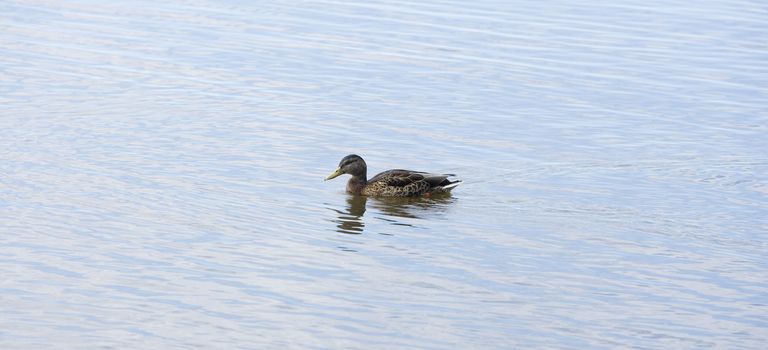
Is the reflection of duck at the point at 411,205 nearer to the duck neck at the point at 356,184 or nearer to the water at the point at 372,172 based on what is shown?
the water at the point at 372,172

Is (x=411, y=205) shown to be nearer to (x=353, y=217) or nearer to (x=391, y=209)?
(x=391, y=209)

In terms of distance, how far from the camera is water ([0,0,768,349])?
11.1m

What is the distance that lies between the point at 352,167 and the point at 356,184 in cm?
21

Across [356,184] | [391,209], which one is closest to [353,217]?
[391,209]

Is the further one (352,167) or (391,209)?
(352,167)

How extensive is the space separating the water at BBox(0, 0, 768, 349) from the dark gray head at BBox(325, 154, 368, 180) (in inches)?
11.2

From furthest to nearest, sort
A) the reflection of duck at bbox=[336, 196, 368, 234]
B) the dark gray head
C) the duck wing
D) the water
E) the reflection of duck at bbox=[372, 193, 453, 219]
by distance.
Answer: the dark gray head < the duck wing < the reflection of duck at bbox=[372, 193, 453, 219] < the reflection of duck at bbox=[336, 196, 368, 234] < the water

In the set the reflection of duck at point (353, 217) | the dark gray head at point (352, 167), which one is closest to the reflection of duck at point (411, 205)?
the reflection of duck at point (353, 217)

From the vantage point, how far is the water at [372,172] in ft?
36.4

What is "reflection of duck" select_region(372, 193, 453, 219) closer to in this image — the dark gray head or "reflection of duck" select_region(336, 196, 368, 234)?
"reflection of duck" select_region(336, 196, 368, 234)

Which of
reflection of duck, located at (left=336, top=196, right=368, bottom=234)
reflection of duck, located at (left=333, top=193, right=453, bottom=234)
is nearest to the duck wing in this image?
reflection of duck, located at (left=333, top=193, right=453, bottom=234)

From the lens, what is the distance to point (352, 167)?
53.7 feet

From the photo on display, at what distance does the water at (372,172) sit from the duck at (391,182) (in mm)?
174

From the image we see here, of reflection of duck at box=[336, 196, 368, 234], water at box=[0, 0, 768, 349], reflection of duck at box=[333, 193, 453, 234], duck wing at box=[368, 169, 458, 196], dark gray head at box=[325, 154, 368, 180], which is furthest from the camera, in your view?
dark gray head at box=[325, 154, 368, 180]
